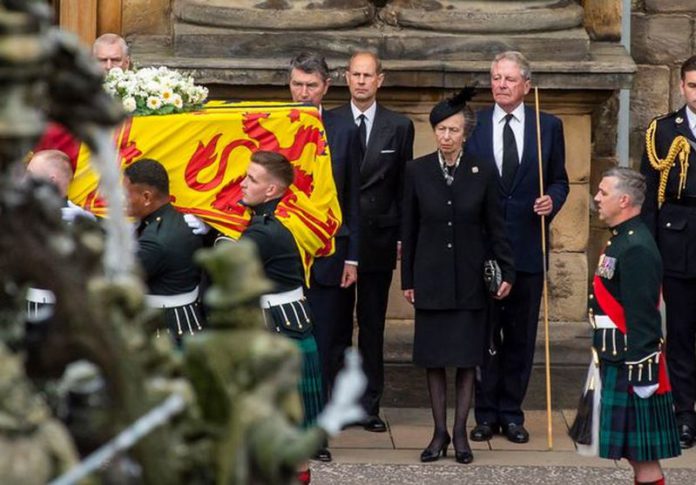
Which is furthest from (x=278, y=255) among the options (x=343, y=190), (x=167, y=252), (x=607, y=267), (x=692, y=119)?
(x=692, y=119)

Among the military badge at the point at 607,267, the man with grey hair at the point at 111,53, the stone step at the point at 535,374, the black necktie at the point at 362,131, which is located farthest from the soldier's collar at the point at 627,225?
the man with grey hair at the point at 111,53

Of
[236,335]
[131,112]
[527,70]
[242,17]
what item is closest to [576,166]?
[527,70]

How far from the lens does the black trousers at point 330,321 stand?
28.5ft

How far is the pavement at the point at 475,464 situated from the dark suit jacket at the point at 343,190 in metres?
0.79

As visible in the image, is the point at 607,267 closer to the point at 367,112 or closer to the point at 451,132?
the point at 451,132

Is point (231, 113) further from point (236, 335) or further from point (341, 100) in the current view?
point (236, 335)

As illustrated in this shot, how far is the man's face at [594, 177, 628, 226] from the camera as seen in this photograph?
7047 millimetres

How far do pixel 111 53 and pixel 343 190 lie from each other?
4.01 feet

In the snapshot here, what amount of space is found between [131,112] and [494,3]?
104 inches

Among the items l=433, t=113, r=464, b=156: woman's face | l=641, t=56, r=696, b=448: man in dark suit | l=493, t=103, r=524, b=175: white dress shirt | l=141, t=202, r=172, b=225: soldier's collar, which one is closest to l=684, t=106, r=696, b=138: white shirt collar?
l=641, t=56, r=696, b=448: man in dark suit

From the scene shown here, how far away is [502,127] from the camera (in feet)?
28.8

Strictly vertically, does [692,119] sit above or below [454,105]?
below

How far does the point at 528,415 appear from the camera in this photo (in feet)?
30.3

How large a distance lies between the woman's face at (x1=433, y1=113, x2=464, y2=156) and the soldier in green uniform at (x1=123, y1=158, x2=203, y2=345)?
1.59 meters
